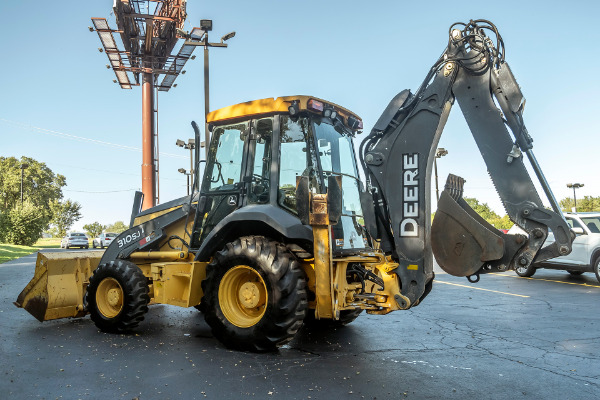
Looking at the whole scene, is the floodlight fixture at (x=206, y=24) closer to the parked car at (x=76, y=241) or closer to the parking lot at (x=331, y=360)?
the parking lot at (x=331, y=360)

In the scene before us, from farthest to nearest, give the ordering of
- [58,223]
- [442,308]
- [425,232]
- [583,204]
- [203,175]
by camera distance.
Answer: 1. [58,223]
2. [583,204]
3. [442,308]
4. [203,175]
5. [425,232]

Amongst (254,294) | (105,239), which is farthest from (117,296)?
(105,239)

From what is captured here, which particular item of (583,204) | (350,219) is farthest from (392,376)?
(583,204)

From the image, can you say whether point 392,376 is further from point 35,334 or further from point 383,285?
point 35,334

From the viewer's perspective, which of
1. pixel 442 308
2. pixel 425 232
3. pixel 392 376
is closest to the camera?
pixel 392 376

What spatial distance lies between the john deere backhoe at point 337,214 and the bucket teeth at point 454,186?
3cm

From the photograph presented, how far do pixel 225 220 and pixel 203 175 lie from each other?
3.97 feet

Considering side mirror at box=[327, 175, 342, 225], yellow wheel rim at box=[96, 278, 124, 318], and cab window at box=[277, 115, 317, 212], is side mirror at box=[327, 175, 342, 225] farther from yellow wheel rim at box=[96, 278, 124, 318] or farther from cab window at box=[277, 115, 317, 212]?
yellow wheel rim at box=[96, 278, 124, 318]

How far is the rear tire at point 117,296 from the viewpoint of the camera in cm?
702

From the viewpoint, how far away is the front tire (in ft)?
18.5

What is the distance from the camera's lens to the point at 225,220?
625 centimetres

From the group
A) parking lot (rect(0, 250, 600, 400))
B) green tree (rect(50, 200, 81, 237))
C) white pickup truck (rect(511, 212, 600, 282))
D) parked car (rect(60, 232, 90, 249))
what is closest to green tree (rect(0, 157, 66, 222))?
green tree (rect(50, 200, 81, 237))

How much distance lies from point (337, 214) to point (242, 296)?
1610 mm

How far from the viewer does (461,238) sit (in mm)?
5453
